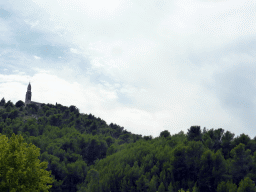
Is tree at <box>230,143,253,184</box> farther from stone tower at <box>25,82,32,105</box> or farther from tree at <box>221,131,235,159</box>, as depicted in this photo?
stone tower at <box>25,82,32,105</box>

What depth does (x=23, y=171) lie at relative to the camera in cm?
2466

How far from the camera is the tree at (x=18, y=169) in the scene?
78.0 feet

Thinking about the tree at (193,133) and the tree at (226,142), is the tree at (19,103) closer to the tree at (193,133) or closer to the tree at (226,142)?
the tree at (193,133)

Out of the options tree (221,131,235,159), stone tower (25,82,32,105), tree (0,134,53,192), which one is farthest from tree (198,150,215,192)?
stone tower (25,82,32,105)

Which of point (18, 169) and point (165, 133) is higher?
point (165, 133)

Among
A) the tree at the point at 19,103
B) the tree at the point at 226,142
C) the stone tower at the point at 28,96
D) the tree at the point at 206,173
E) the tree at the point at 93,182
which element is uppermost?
the stone tower at the point at 28,96

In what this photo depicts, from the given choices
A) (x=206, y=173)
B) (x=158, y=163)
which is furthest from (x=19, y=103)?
(x=206, y=173)

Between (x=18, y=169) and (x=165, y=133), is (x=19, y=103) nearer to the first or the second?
(x=165, y=133)

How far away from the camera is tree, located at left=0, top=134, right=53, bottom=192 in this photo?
2378cm

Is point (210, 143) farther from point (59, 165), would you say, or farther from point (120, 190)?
point (59, 165)

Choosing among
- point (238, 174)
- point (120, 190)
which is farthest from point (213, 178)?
point (120, 190)

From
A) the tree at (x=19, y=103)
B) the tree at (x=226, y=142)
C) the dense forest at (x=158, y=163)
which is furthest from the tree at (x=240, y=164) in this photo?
the tree at (x=19, y=103)

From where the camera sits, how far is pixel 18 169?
2431cm

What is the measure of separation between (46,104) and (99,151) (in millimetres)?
69306
